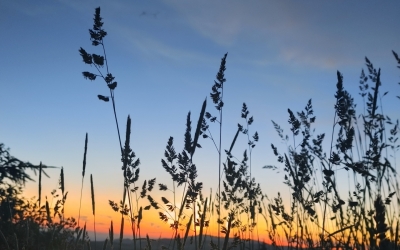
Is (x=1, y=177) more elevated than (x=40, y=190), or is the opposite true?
(x=1, y=177)

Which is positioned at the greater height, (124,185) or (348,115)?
(348,115)

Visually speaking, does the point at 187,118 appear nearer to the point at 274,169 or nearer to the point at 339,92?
the point at 339,92

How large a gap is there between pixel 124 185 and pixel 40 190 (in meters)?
0.79

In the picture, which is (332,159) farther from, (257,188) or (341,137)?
(257,188)

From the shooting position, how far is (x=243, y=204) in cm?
599

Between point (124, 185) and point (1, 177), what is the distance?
17578mm

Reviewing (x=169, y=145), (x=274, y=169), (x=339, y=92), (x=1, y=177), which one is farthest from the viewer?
(x=1, y=177)

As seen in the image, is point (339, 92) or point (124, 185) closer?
point (124, 185)

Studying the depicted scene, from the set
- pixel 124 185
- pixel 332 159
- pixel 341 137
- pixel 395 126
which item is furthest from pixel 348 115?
pixel 124 185

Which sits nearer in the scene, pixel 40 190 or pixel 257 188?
pixel 40 190

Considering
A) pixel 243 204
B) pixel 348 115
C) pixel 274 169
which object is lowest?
pixel 243 204

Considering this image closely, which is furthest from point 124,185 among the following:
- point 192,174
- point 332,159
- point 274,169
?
point 274,169

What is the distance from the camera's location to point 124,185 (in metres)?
3.30

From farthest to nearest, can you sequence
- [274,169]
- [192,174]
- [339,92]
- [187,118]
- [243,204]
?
[243,204] → [274,169] → [339,92] → [192,174] → [187,118]
